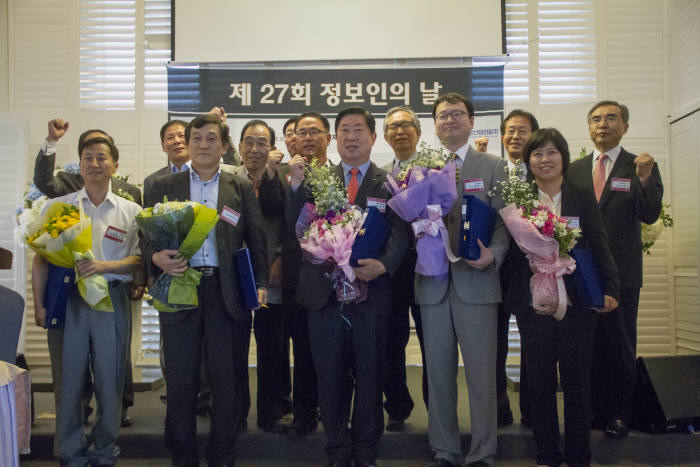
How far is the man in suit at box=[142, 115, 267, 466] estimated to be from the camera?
2.74 metres

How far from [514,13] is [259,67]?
Answer: 8.53ft

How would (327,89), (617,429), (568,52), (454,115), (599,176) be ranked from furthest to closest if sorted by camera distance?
(568,52) < (327,89) < (599,176) < (617,429) < (454,115)

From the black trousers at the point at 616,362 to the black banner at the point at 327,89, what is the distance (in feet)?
8.22

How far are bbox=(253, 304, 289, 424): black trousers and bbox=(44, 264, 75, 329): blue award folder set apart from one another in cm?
105

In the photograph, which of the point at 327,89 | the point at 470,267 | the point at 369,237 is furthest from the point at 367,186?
the point at 327,89

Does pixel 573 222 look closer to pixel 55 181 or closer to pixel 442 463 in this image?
pixel 442 463

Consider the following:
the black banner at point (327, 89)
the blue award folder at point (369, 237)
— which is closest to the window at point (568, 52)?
the black banner at point (327, 89)

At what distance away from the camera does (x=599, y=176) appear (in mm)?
3443

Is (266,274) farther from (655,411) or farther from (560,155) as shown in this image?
(655,411)

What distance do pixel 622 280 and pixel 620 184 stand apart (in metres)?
0.59

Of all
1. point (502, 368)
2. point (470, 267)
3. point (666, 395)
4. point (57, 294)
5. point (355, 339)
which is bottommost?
point (666, 395)

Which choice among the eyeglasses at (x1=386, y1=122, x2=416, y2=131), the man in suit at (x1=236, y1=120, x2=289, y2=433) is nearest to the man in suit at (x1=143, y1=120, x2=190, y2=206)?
the man in suit at (x1=236, y1=120, x2=289, y2=433)

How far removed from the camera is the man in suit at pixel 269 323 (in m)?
3.26

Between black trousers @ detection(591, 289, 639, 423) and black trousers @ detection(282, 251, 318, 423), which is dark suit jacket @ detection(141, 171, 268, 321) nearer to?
black trousers @ detection(282, 251, 318, 423)
